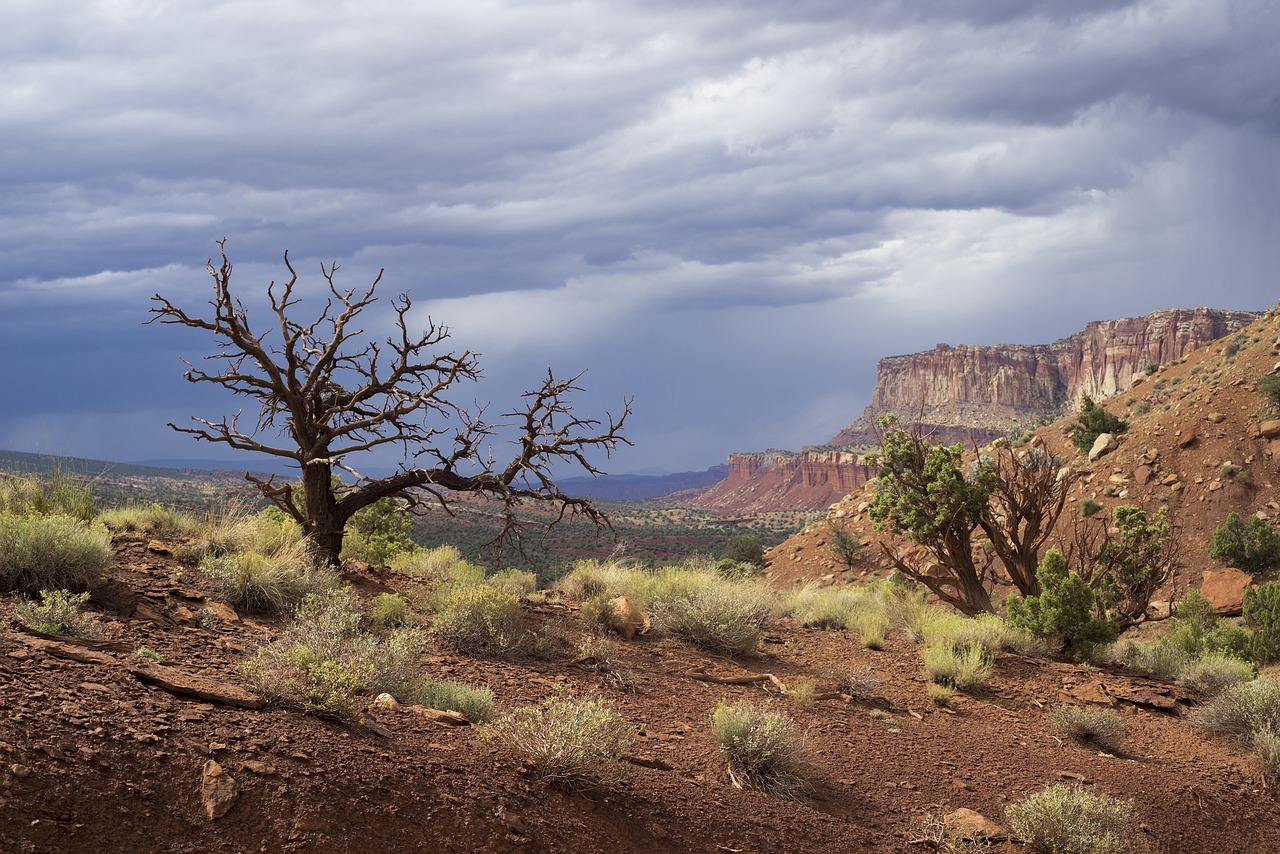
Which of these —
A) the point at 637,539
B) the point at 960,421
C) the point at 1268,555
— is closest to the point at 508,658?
the point at 1268,555

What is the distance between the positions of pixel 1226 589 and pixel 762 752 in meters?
23.6

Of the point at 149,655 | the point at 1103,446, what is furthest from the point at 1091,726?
the point at 1103,446

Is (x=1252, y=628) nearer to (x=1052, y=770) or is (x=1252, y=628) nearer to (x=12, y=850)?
(x=1052, y=770)

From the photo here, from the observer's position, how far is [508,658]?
11.3 metres

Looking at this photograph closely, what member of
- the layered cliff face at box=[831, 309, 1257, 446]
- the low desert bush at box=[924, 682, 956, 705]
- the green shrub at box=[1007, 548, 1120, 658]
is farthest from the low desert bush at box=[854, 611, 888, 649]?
the layered cliff face at box=[831, 309, 1257, 446]

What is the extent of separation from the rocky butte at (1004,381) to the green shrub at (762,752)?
357 ft

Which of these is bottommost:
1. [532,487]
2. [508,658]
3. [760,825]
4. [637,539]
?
[637,539]

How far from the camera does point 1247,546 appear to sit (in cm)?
2864

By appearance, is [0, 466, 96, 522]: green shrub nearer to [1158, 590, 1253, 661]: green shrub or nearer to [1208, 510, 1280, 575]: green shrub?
[1158, 590, 1253, 661]: green shrub

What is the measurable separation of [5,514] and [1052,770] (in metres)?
12.3

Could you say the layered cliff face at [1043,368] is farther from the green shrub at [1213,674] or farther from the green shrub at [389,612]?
the green shrub at [389,612]

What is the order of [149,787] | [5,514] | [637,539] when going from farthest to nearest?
[637,539]
[5,514]
[149,787]

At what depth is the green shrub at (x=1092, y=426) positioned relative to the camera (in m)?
40.4

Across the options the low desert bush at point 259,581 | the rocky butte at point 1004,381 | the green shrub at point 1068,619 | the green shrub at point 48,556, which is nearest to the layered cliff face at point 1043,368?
the rocky butte at point 1004,381
